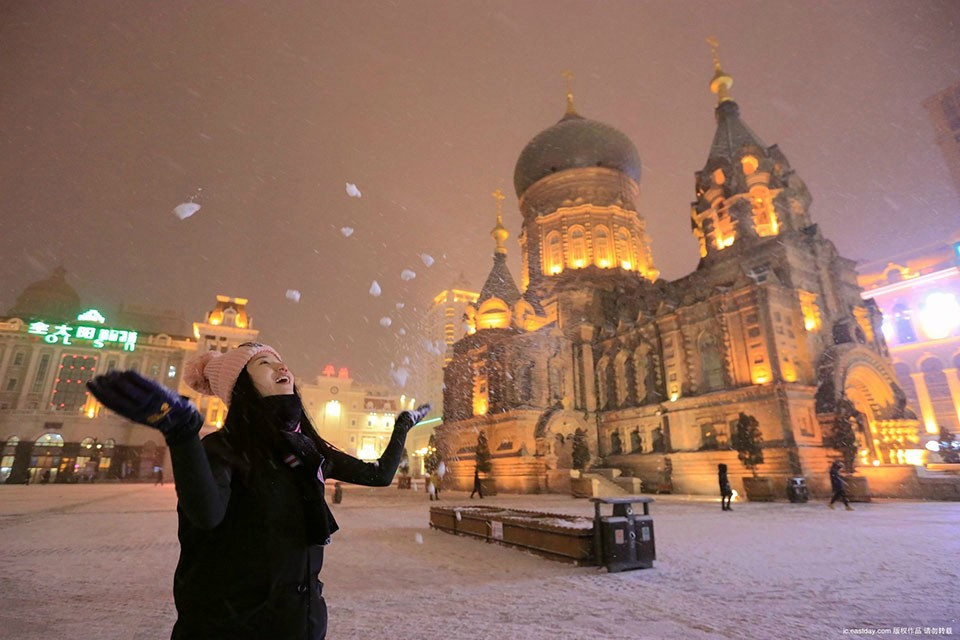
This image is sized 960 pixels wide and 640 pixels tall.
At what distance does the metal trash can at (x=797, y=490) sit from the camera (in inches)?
781

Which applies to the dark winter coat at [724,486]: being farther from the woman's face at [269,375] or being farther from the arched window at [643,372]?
the woman's face at [269,375]

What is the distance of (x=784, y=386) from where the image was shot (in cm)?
2338

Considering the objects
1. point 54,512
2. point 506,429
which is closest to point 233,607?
point 54,512

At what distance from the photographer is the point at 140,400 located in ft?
5.08

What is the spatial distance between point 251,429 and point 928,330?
59.8 metres

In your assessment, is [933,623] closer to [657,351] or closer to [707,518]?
[707,518]

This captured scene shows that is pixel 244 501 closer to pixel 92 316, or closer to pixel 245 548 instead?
pixel 245 548

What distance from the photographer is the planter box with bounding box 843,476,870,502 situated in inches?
776

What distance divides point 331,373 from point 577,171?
2124 inches

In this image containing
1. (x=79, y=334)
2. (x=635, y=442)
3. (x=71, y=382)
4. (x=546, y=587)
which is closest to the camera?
(x=546, y=587)

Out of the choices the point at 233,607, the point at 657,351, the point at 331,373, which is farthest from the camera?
the point at 331,373

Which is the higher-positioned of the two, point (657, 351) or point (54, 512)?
point (657, 351)

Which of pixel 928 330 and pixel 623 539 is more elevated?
pixel 928 330

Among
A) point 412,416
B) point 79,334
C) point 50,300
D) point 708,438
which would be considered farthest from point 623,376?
point 50,300
